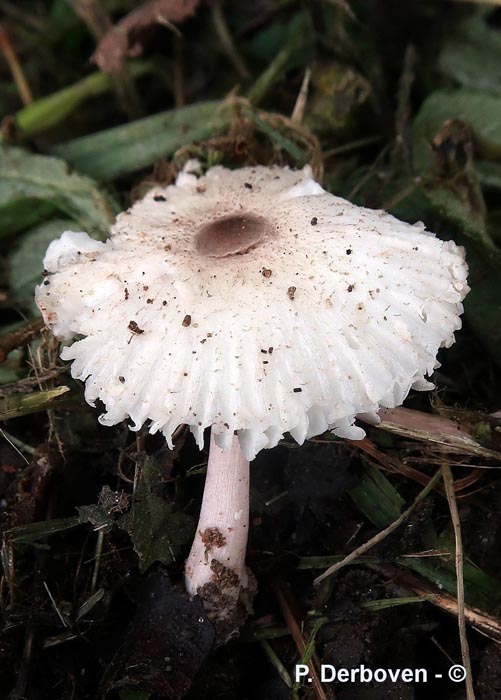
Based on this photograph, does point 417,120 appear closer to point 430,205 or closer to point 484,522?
point 430,205

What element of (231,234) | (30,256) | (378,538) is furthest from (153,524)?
(30,256)

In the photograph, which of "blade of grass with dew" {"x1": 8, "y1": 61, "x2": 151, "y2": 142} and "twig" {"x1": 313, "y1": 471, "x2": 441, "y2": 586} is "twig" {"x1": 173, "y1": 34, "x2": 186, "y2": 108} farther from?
"twig" {"x1": 313, "y1": 471, "x2": 441, "y2": 586}

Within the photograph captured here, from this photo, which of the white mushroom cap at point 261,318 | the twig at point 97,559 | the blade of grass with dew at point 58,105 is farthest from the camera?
the blade of grass with dew at point 58,105

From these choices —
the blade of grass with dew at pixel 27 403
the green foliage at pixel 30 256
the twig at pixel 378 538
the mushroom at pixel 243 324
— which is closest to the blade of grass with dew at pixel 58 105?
the green foliage at pixel 30 256

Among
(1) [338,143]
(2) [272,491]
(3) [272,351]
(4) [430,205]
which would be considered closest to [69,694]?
(2) [272,491]

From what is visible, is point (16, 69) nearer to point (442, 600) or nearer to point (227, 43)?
point (227, 43)

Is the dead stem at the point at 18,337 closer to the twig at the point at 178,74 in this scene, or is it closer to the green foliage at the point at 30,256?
the green foliage at the point at 30,256
